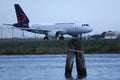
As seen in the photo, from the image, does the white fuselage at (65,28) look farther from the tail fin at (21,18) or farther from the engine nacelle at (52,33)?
the tail fin at (21,18)

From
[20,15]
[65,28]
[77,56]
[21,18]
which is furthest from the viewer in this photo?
[20,15]

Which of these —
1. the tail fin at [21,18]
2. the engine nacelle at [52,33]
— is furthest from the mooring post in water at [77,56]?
the tail fin at [21,18]

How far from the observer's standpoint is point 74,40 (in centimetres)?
2578

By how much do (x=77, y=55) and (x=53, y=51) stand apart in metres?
24.0

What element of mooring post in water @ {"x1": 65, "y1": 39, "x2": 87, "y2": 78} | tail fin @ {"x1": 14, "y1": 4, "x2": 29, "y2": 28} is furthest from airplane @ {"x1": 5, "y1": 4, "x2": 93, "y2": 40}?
mooring post in water @ {"x1": 65, "y1": 39, "x2": 87, "y2": 78}

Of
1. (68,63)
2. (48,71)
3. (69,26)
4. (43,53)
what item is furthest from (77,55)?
(69,26)

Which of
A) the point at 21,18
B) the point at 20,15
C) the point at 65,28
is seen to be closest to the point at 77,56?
the point at 65,28

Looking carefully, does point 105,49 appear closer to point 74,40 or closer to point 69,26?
point 74,40

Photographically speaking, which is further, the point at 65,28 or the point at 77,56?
the point at 65,28

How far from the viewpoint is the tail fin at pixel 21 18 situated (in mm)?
93312

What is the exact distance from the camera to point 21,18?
94312 millimetres

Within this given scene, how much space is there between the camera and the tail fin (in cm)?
9331

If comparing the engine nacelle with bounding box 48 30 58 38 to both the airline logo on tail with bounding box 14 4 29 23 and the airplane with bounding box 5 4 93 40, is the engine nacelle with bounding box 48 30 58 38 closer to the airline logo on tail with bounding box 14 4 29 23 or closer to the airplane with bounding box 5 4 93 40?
the airplane with bounding box 5 4 93 40

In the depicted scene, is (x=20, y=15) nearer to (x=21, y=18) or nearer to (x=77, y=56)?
(x=21, y=18)
